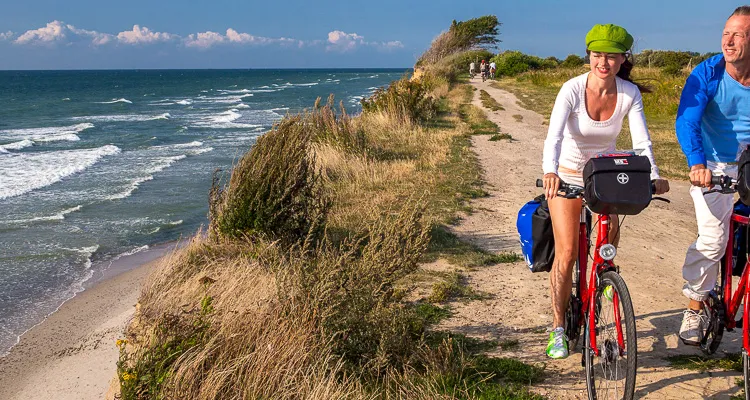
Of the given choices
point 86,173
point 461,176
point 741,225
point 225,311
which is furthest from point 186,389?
point 86,173

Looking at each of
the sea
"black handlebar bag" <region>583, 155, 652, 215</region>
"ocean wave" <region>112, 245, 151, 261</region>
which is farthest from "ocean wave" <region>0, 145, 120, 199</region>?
"black handlebar bag" <region>583, 155, 652, 215</region>

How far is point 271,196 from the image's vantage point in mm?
6703

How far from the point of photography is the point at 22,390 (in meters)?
6.01

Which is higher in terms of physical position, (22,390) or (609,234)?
(609,234)

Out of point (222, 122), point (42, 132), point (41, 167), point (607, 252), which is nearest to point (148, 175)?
point (41, 167)

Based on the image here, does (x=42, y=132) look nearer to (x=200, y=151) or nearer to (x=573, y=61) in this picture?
(x=200, y=151)

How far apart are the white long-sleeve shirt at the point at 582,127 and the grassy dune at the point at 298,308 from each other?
1.30 m

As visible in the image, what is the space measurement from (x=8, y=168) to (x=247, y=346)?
18743 millimetres

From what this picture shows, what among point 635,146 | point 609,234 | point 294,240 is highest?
point 635,146

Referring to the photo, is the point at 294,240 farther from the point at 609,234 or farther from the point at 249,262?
the point at 609,234

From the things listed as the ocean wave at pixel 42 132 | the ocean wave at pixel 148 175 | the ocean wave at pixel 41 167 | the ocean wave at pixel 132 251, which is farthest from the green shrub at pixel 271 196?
the ocean wave at pixel 42 132

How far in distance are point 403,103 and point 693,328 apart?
13.1m

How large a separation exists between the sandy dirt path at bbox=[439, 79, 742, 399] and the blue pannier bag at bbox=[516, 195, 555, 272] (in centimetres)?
72

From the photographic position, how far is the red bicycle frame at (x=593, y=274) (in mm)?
3320
